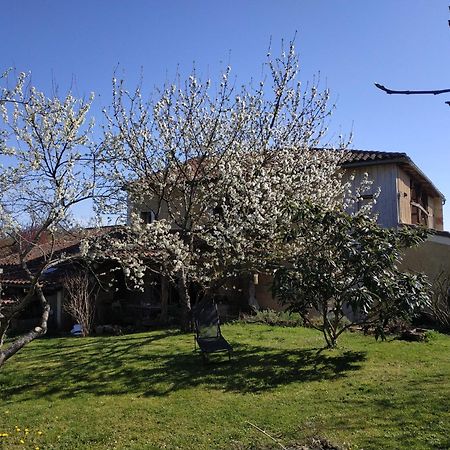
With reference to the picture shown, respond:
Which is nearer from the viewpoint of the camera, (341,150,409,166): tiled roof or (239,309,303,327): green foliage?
(239,309,303,327): green foliage

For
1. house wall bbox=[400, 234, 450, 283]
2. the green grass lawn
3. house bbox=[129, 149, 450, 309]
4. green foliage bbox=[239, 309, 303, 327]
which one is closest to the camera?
the green grass lawn

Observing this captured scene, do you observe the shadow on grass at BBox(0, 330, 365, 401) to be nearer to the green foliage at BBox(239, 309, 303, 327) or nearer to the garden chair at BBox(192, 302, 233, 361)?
the garden chair at BBox(192, 302, 233, 361)

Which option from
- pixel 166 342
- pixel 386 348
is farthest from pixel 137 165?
pixel 386 348

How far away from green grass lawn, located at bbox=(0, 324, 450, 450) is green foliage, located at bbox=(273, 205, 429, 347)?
1011 mm

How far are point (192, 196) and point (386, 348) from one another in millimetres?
5768

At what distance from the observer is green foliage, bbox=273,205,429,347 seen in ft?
29.1

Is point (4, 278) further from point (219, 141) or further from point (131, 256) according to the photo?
point (219, 141)

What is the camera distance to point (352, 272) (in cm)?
934

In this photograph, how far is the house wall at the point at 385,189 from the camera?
695 inches

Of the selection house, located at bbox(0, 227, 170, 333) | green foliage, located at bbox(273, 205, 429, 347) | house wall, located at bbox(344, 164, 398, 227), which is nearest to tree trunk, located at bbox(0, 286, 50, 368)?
green foliage, located at bbox(273, 205, 429, 347)

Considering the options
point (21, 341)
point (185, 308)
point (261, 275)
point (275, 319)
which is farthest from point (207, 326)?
point (261, 275)

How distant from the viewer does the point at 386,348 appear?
10.0 meters

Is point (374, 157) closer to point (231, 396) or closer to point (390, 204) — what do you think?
point (390, 204)

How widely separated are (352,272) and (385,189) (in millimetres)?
9302
